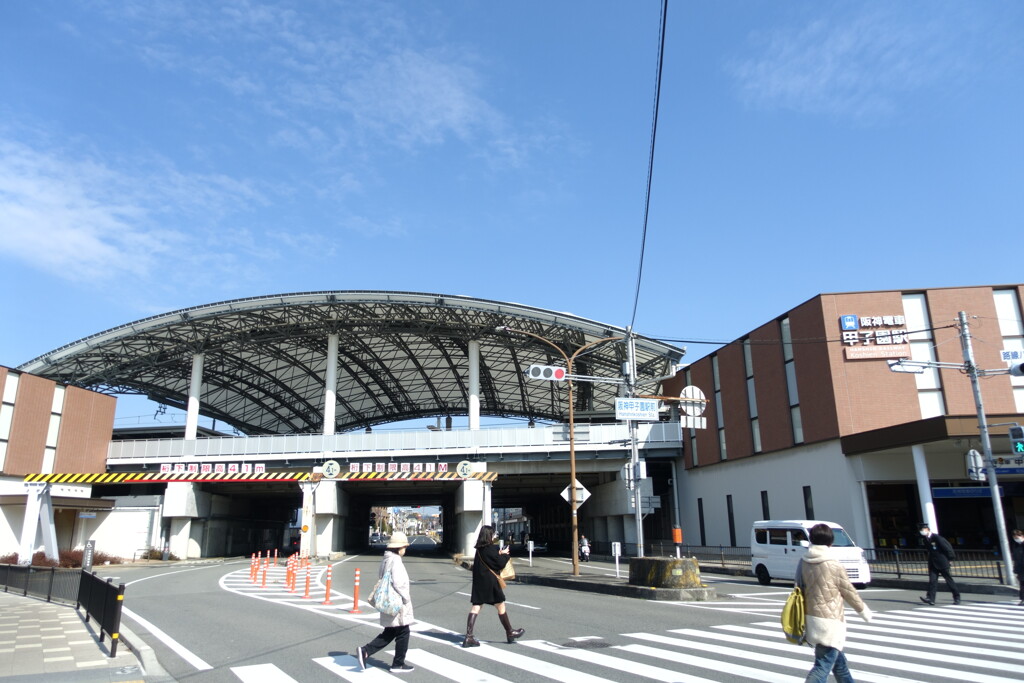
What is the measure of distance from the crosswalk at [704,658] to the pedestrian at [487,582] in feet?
0.99

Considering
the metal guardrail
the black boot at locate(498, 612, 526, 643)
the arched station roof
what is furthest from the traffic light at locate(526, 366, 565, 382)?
the arched station roof

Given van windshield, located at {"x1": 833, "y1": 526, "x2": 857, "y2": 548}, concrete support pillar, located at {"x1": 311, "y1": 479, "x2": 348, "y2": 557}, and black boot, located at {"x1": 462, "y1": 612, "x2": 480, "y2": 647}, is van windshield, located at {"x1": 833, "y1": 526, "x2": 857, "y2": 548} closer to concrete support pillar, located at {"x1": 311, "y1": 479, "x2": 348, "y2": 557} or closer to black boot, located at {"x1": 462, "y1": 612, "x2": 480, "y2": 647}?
black boot, located at {"x1": 462, "y1": 612, "x2": 480, "y2": 647}

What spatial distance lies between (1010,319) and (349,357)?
44757 mm

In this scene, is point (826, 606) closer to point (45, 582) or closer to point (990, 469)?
point (990, 469)

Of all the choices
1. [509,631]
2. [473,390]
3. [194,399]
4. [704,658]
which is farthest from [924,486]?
[194,399]

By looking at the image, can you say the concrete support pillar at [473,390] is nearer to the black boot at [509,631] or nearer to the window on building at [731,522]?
the window on building at [731,522]

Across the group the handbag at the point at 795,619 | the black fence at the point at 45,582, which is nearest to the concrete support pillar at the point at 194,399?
the black fence at the point at 45,582

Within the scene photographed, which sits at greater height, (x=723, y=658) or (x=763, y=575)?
(x=763, y=575)

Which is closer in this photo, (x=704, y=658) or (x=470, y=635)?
(x=704, y=658)

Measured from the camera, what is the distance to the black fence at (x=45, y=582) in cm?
1580

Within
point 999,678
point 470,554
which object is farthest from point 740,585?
point 470,554

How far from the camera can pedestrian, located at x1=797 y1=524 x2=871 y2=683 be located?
6.05m

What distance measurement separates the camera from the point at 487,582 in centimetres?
1056

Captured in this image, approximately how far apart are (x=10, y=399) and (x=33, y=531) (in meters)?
10.5
